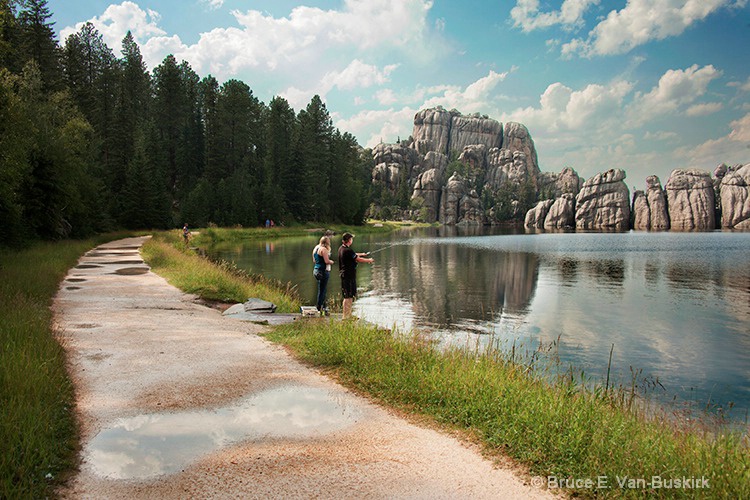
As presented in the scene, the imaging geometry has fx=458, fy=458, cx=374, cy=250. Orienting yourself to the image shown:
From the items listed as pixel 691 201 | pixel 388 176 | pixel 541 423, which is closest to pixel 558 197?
pixel 691 201

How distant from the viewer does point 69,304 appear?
14.2m

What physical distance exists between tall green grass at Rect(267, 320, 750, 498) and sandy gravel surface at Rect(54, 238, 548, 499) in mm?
Answer: 458

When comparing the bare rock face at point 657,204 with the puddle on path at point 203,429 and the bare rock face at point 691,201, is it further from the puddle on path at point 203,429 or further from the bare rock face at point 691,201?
the puddle on path at point 203,429

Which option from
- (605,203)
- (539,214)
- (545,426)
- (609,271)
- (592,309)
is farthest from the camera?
(539,214)

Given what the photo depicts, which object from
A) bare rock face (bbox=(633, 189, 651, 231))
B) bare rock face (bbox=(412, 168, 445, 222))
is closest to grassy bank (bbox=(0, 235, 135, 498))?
bare rock face (bbox=(633, 189, 651, 231))

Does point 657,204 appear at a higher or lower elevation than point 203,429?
higher

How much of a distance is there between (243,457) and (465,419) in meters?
2.95

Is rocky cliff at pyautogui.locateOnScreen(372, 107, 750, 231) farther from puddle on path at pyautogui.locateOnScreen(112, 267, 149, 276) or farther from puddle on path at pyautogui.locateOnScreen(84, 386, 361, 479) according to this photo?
puddle on path at pyautogui.locateOnScreen(84, 386, 361, 479)

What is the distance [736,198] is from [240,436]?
521 feet

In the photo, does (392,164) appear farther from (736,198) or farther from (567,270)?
(567,270)

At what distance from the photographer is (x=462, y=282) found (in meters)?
29.4

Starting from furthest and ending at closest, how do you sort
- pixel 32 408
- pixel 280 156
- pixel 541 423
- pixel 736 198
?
pixel 736 198 → pixel 280 156 → pixel 541 423 → pixel 32 408

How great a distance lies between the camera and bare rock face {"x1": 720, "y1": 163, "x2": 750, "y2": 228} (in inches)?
4924

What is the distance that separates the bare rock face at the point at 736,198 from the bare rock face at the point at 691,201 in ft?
10.0
